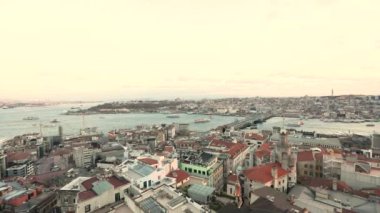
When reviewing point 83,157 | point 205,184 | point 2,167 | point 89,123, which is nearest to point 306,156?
point 205,184

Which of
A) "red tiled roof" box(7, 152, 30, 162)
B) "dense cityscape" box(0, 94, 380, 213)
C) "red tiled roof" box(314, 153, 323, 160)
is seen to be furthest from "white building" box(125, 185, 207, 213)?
"red tiled roof" box(7, 152, 30, 162)

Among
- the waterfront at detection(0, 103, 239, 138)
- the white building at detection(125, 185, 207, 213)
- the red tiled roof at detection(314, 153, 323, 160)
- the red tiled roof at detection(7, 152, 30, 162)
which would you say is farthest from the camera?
the waterfront at detection(0, 103, 239, 138)

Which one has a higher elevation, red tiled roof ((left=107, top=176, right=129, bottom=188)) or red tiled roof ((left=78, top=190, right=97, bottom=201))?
red tiled roof ((left=107, top=176, right=129, bottom=188))

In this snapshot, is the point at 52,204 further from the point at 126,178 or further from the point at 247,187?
the point at 247,187

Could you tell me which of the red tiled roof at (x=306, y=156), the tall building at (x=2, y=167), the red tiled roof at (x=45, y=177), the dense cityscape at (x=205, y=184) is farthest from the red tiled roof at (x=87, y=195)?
the tall building at (x=2, y=167)

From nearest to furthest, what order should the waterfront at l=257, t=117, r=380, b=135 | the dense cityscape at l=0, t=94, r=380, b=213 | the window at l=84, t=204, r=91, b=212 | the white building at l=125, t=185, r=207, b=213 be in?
1. the white building at l=125, t=185, r=207, b=213
2. the window at l=84, t=204, r=91, b=212
3. the dense cityscape at l=0, t=94, r=380, b=213
4. the waterfront at l=257, t=117, r=380, b=135

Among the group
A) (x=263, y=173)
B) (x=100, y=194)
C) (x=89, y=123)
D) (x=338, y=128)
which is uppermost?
(x=100, y=194)

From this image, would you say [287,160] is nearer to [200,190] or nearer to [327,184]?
[327,184]

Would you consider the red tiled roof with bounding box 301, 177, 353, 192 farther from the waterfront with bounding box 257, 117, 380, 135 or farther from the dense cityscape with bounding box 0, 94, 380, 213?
the waterfront with bounding box 257, 117, 380, 135

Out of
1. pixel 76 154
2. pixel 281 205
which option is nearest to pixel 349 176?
pixel 281 205

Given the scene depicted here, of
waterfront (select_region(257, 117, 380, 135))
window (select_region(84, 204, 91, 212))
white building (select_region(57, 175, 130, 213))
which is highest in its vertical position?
white building (select_region(57, 175, 130, 213))

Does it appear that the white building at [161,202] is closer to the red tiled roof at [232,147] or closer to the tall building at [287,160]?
the tall building at [287,160]
